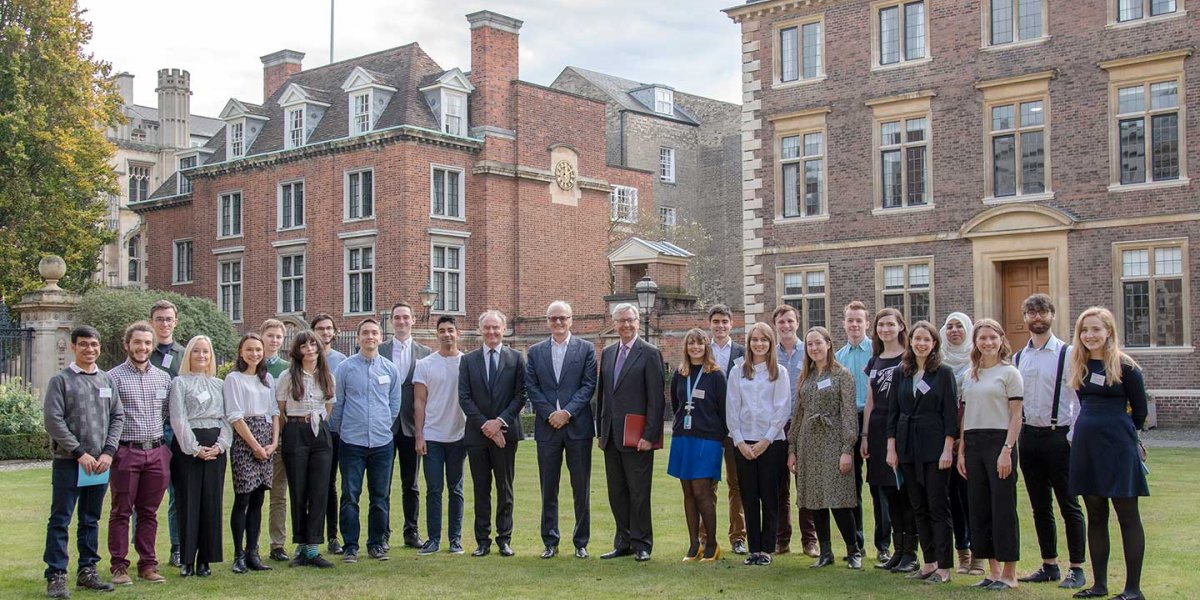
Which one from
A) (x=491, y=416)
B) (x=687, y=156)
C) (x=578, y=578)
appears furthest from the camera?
(x=687, y=156)

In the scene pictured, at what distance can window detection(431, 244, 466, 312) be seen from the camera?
1442 inches

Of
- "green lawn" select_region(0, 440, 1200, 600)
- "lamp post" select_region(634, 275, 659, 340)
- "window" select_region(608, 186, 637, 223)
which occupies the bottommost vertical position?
"green lawn" select_region(0, 440, 1200, 600)

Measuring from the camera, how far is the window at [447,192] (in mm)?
36719

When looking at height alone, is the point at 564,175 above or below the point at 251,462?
above

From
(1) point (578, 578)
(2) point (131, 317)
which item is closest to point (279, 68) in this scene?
(2) point (131, 317)

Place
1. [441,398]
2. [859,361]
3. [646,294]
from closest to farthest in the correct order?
[859,361]
[441,398]
[646,294]

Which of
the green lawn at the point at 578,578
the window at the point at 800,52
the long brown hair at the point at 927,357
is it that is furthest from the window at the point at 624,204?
the long brown hair at the point at 927,357

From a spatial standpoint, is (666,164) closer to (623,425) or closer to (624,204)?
(624,204)

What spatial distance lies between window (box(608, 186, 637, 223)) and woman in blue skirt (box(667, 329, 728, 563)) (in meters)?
35.8

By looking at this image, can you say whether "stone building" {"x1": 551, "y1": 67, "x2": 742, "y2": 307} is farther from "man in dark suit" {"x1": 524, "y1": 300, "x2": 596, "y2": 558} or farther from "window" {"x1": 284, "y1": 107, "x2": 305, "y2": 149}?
"man in dark suit" {"x1": 524, "y1": 300, "x2": 596, "y2": 558}

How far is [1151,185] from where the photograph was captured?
2420 centimetres

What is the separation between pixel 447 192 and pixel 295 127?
6.30 meters

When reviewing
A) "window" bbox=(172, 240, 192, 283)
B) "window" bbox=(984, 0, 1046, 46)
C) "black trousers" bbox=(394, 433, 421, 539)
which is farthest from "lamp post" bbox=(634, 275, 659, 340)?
"window" bbox=(172, 240, 192, 283)

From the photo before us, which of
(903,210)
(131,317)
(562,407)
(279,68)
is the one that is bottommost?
(562,407)
